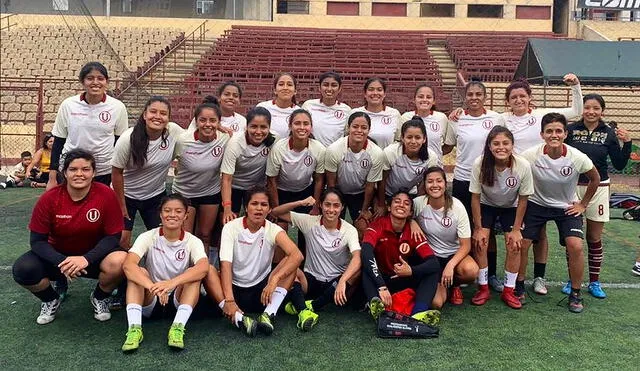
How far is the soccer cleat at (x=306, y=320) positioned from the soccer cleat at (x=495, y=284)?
1.77 m

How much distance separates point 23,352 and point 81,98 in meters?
2.08

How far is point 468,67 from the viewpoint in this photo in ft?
60.7

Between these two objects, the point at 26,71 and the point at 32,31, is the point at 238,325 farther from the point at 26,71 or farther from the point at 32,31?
the point at 32,31

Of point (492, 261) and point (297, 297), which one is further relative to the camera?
point (492, 261)

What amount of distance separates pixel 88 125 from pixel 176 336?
6.69 ft

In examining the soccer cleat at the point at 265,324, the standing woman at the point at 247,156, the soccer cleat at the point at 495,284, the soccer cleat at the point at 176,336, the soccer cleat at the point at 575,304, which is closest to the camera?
the soccer cleat at the point at 176,336

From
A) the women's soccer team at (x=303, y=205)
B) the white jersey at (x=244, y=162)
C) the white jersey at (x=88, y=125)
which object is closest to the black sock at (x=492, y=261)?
the women's soccer team at (x=303, y=205)

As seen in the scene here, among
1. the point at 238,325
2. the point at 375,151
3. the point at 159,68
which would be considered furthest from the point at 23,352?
the point at 159,68

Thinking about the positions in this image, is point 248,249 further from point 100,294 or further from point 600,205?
point 600,205

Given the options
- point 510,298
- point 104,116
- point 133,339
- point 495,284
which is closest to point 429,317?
point 510,298

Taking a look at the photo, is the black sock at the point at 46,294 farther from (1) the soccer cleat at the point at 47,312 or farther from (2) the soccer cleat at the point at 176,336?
(2) the soccer cleat at the point at 176,336

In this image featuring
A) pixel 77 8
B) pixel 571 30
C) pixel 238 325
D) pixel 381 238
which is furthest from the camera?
pixel 571 30

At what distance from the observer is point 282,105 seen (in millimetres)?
4637

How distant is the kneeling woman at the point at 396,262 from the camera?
364 centimetres
